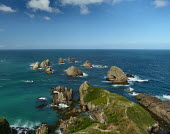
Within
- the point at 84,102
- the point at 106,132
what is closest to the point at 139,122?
the point at 106,132

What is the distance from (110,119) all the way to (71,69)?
223 feet

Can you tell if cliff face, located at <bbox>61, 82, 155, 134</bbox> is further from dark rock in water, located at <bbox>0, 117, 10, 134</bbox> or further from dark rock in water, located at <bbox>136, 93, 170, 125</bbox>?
dark rock in water, located at <bbox>0, 117, 10, 134</bbox>

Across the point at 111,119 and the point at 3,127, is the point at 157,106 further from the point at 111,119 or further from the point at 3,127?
the point at 3,127

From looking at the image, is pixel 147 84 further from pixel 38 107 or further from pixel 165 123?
pixel 38 107

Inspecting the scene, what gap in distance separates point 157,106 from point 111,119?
2128 centimetres

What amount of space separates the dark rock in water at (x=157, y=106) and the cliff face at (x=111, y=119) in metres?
7.20

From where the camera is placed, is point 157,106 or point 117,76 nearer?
point 157,106

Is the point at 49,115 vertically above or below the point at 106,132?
below

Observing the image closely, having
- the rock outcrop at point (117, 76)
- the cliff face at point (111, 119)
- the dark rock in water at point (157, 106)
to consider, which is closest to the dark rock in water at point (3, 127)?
the cliff face at point (111, 119)

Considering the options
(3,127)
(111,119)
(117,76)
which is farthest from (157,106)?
(3,127)

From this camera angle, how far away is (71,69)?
348 ft

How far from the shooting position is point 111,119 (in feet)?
135

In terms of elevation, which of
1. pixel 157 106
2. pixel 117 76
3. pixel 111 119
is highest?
pixel 117 76

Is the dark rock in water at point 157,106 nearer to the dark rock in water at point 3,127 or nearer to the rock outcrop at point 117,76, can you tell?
the rock outcrop at point 117,76
